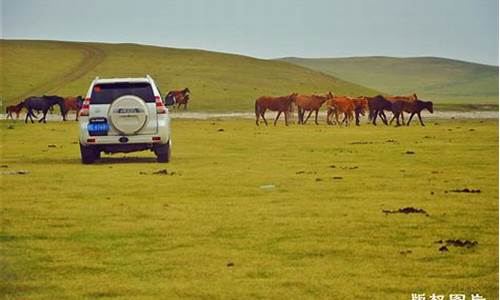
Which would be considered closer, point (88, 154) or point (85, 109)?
point (85, 109)

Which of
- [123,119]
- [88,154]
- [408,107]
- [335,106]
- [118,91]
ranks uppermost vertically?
[118,91]

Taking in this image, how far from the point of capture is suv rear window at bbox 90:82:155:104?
26344 mm

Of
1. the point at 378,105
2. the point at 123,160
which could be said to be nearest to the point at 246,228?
the point at 123,160

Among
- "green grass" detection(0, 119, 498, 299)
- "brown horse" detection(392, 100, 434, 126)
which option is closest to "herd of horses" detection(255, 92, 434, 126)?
"brown horse" detection(392, 100, 434, 126)

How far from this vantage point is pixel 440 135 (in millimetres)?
41875

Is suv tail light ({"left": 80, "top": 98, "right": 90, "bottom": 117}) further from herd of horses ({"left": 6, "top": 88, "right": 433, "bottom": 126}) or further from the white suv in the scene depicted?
herd of horses ({"left": 6, "top": 88, "right": 433, "bottom": 126})

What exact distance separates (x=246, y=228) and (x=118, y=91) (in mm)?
12515

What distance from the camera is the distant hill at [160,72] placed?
9256 cm

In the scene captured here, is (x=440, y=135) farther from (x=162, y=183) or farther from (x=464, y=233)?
(x=464, y=233)

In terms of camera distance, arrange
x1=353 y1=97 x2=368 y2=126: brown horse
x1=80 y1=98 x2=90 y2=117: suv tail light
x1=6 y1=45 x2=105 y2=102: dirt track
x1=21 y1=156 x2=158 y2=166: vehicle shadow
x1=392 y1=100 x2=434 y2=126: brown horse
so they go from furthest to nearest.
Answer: x1=6 y1=45 x2=105 y2=102: dirt track < x1=353 y1=97 x2=368 y2=126: brown horse < x1=392 y1=100 x2=434 y2=126: brown horse < x1=21 y1=156 x2=158 y2=166: vehicle shadow < x1=80 y1=98 x2=90 y2=117: suv tail light

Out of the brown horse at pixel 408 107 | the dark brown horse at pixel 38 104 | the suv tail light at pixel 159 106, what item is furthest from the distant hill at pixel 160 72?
the suv tail light at pixel 159 106

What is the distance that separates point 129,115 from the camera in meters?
25.6

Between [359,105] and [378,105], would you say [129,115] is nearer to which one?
[359,105]

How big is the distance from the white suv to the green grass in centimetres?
52
